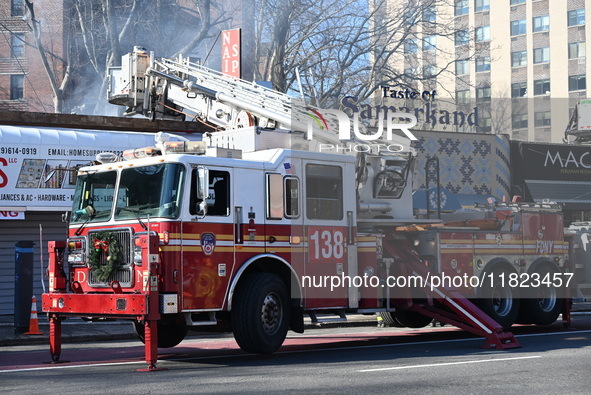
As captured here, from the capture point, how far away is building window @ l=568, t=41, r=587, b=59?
68.8m

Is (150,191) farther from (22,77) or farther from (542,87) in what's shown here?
(542,87)

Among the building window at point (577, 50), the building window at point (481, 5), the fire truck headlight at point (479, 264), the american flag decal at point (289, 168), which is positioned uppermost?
the building window at point (481, 5)

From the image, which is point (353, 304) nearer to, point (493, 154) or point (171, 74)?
point (171, 74)

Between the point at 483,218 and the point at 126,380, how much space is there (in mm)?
7612

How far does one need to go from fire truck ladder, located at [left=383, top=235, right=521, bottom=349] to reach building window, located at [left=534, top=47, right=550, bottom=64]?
62.1m

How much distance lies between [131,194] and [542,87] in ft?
214

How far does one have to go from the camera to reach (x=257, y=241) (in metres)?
11.5

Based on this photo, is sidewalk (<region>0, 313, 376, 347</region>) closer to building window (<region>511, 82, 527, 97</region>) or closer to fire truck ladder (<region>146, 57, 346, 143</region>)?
fire truck ladder (<region>146, 57, 346, 143</region>)

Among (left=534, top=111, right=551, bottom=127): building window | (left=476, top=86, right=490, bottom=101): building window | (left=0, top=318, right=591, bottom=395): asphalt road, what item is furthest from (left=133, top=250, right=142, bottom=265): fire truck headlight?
(left=476, top=86, right=490, bottom=101): building window

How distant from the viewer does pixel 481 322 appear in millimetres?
12812

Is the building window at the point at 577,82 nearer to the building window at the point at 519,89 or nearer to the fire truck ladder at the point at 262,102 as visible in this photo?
the building window at the point at 519,89

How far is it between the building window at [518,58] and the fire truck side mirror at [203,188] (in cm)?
6691

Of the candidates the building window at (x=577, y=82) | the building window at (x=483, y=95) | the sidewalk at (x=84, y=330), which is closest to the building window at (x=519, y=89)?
the building window at (x=483, y=95)

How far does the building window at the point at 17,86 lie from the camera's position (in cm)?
5509
